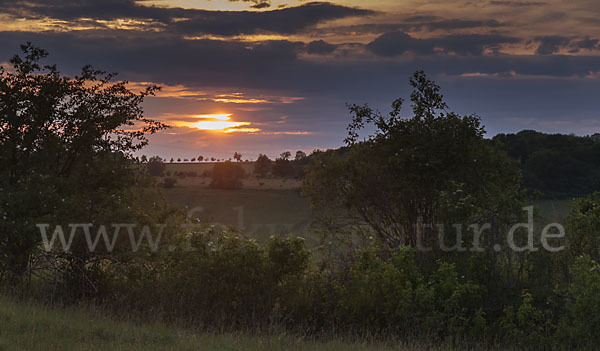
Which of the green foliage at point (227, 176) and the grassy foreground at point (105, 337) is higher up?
the green foliage at point (227, 176)

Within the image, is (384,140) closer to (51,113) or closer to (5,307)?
(51,113)

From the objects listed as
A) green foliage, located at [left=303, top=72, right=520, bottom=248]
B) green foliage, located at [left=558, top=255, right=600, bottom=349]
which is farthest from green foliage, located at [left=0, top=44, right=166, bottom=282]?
green foliage, located at [left=558, top=255, right=600, bottom=349]

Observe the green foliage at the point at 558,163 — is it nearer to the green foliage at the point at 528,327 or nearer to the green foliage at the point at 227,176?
the green foliage at the point at 528,327

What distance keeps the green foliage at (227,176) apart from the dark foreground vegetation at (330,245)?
172 feet

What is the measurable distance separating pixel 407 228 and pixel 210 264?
6049 millimetres

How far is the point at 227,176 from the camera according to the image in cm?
7262

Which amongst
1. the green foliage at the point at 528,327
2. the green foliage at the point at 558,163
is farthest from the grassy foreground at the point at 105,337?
the green foliage at the point at 558,163

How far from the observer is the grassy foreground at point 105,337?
9.91 m

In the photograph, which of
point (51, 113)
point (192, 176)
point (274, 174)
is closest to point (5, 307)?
point (51, 113)

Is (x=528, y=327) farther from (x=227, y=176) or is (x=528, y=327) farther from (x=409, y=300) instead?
(x=227, y=176)

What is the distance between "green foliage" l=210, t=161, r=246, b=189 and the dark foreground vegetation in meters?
52.5

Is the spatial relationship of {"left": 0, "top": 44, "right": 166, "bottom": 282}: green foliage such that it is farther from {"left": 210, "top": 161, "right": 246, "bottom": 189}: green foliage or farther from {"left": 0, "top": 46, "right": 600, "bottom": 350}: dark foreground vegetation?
{"left": 210, "top": 161, "right": 246, "bottom": 189}: green foliage

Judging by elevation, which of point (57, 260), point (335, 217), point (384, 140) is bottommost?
point (57, 260)

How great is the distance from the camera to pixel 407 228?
56.6 feet
